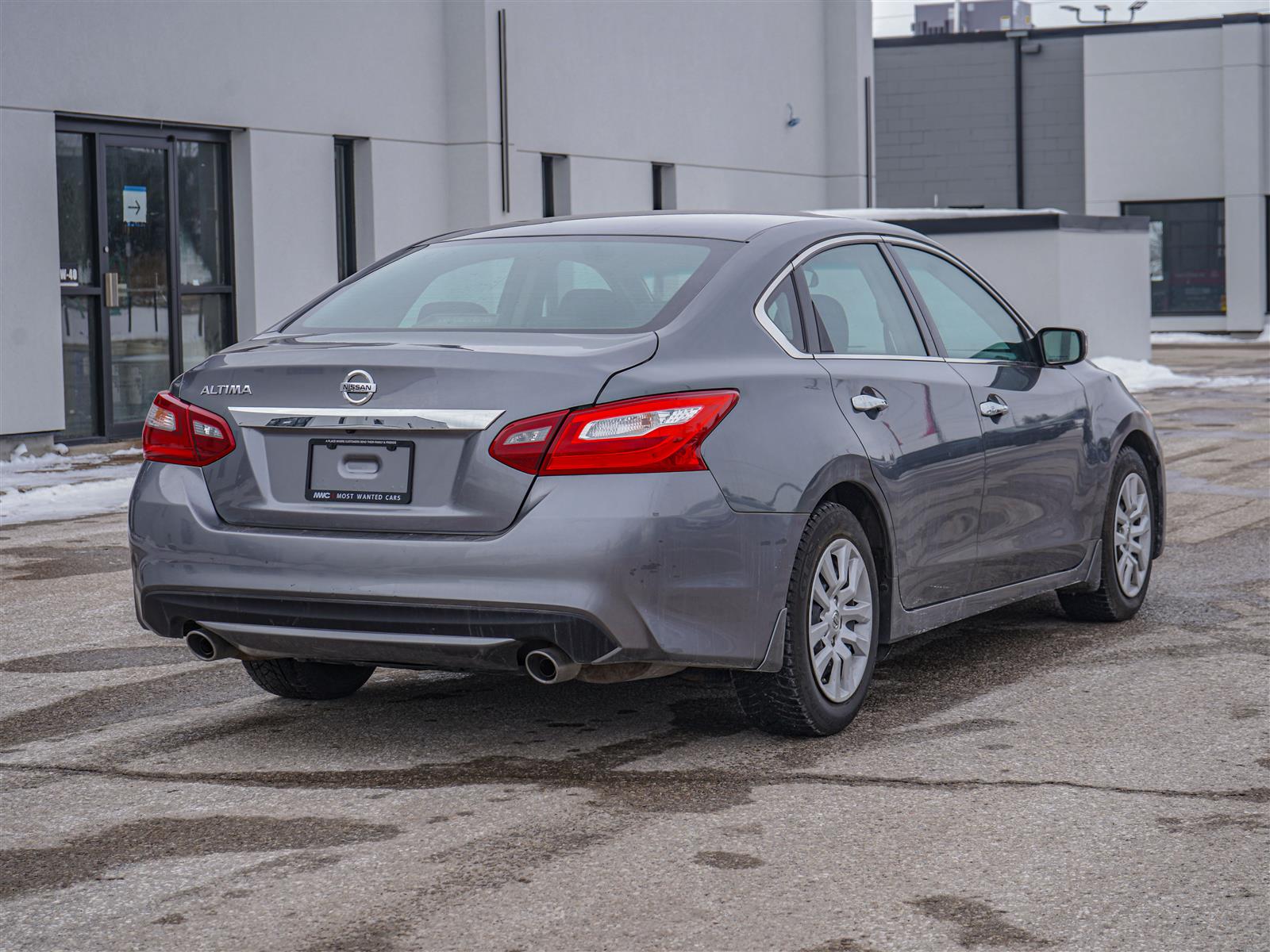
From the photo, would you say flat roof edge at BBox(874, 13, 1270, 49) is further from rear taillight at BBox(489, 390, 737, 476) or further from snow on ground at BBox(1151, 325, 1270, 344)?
rear taillight at BBox(489, 390, 737, 476)

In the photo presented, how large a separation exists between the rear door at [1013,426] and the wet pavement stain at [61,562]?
15.2 ft

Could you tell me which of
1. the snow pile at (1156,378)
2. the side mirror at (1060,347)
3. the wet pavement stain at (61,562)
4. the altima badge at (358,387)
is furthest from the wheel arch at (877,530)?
the snow pile at (1156,378)

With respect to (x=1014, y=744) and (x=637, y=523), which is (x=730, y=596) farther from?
(x=1014, y=744)

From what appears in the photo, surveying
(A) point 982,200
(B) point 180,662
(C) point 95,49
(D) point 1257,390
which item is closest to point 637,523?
(B) point 180,662

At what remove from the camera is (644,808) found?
4.50 m

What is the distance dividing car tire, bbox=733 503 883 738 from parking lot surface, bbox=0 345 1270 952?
0.33 feet

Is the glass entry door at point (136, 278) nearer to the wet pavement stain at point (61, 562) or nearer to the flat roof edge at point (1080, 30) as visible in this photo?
the wet pavement stain at point (61, 562)

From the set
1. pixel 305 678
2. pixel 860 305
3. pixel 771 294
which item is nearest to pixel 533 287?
pixel 771 294

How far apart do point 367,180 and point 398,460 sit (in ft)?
48.6

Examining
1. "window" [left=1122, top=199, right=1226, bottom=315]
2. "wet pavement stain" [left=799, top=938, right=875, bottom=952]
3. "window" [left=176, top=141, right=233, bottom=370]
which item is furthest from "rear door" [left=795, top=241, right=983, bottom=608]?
"window" [left=1122, top=199, right=1226, bottom=315]

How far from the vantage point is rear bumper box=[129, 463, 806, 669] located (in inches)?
179

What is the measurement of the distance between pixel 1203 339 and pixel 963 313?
32534mm

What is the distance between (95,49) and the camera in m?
15.3

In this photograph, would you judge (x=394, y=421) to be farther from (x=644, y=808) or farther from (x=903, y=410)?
(x=903, y=410)
